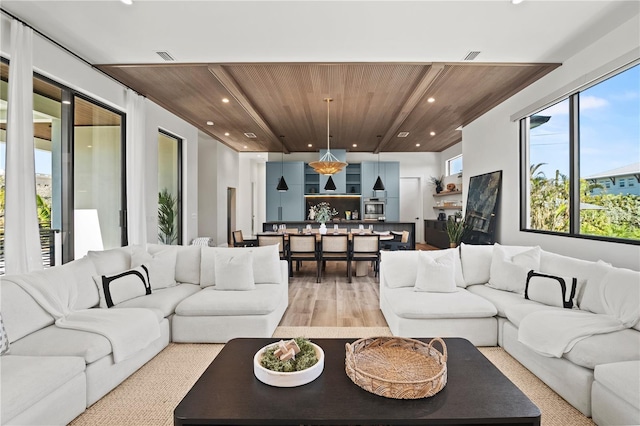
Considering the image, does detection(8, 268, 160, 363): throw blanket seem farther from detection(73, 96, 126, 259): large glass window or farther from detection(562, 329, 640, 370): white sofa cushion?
detection(562, 329, 640, 370): white sofa cushion

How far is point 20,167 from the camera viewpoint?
3.09 meters

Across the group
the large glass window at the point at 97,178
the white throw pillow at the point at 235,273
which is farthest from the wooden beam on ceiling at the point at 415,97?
the large glass window at the point at 97,178

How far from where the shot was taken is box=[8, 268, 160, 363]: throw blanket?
2322 mm

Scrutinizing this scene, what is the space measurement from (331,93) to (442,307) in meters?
3.59

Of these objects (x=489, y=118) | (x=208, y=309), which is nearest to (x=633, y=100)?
(x=489, y=118)

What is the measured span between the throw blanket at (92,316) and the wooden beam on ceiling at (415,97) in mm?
4157

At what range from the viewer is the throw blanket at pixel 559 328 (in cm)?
A: 218

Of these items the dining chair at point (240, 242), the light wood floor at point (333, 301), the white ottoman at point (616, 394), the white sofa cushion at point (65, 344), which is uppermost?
the dining chair at point (240, 242)

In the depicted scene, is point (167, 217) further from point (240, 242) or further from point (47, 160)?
point (47, 160)

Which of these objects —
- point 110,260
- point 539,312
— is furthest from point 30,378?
point 539,312

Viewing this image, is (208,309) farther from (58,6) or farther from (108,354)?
(58,6)

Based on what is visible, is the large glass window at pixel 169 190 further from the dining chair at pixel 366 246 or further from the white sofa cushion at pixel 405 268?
the white sofa cushion at pixel 405 268

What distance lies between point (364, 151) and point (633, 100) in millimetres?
7562

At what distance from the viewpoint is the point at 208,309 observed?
10.1ft
